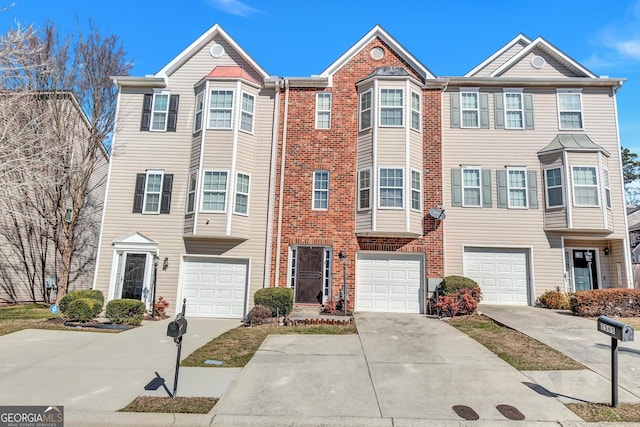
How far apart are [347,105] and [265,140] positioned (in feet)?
11.7

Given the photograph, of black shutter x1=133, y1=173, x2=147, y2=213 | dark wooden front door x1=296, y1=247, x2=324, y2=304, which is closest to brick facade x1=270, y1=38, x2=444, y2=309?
dark wooden front door x1=296, y1=247, x2=324, y2=304

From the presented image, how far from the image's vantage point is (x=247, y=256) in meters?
13.5

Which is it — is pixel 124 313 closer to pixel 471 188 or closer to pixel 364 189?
pixel 364 189

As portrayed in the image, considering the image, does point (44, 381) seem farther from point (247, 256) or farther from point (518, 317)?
point (518, 317)

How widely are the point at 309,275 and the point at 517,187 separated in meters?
8.86

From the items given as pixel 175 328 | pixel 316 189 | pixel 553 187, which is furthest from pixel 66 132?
pixel 553 187

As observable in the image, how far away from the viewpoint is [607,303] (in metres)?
11.4

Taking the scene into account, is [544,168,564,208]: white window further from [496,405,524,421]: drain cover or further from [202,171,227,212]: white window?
[202,171,227,212]: white window

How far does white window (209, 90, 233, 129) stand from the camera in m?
13.9

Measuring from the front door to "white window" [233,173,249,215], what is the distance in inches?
516

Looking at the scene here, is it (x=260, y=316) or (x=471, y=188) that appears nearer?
(x=260, y=316)

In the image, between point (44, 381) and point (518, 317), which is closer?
point (44, 381)

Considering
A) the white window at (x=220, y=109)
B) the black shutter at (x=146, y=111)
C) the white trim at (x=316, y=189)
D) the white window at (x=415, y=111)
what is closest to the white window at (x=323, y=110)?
the white trim at (x=316, y=189)

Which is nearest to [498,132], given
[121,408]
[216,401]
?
[216,401]
